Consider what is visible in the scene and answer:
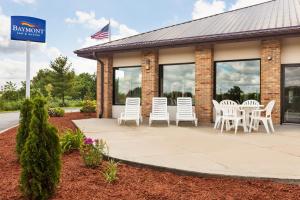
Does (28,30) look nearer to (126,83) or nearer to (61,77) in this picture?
(126,83)

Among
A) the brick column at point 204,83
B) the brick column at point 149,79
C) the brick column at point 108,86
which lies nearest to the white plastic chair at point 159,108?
the brick column at point 149,79

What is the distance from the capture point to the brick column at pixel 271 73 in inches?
398

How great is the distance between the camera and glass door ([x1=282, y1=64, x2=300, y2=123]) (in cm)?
1043

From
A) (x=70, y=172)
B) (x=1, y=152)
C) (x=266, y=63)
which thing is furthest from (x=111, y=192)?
(x=266, y=63)

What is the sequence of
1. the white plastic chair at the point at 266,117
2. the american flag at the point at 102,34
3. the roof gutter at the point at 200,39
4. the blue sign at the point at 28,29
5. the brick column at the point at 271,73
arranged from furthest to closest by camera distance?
the american flag at the point at 102,34
the brick column at the point at 271,73
the roof gutter at the point at 200,39
the white plastic chair at the point at 266,117
the blue sign at the point at 28,29

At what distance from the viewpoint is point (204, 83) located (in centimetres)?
1128

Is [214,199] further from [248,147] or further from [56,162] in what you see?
[248,147]

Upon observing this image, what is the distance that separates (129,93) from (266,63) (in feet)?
20.4

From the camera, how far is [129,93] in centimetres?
1340

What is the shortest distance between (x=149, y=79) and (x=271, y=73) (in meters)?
4.97

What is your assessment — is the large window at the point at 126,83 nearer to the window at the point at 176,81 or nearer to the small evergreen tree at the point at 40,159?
the window at the point at 176,81

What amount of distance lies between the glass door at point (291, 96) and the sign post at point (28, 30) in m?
8.53

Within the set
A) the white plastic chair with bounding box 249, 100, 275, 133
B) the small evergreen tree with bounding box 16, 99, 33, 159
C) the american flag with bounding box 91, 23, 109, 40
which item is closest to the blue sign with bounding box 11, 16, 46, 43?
the small evergreen tree with bounding box 16, 99, 33, 159

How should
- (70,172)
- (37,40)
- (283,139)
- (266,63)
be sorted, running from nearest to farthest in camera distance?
1. (70,172)
2. (283,139)
3. (37,40)
4. (266,63)
